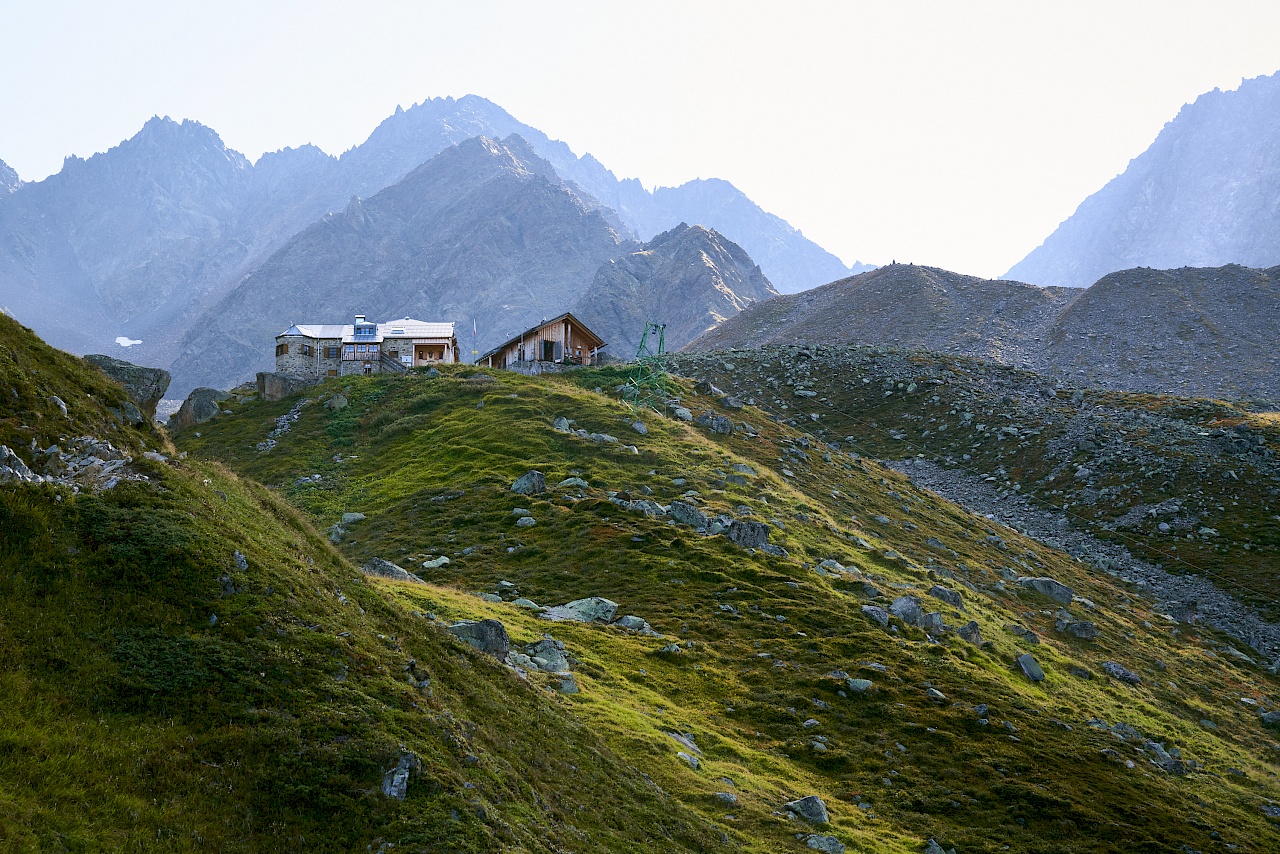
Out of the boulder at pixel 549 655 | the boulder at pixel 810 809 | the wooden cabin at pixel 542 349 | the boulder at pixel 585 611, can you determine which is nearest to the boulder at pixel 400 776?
the boulder at pixel 549 655

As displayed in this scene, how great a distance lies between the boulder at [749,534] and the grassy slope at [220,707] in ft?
71.7

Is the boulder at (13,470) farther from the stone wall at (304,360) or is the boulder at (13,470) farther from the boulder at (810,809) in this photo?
the stone wall at (304,360)

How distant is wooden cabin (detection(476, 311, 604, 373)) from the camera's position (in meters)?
87.4

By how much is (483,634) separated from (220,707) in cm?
909

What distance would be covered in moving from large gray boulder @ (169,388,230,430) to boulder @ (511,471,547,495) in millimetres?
34715

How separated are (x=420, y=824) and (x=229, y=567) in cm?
613

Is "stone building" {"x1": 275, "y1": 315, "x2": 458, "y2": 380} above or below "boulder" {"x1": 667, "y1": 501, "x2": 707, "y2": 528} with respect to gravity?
above

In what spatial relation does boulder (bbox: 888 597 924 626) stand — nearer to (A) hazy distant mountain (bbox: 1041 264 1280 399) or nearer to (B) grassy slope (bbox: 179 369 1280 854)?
(B) grassy slope (bbox: 179 369 1280 854)

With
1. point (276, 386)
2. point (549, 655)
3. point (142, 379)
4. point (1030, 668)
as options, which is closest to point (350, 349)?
point (276, 386)

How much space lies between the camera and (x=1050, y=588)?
47.1 m

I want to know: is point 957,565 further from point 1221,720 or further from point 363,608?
point 363,608

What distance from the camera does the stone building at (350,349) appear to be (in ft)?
268

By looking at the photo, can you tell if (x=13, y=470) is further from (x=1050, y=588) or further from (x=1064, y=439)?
(x=1064, y=439)

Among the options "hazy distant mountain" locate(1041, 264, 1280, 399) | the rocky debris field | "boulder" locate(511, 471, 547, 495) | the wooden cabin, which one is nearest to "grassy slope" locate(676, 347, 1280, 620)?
the rocky debris field
